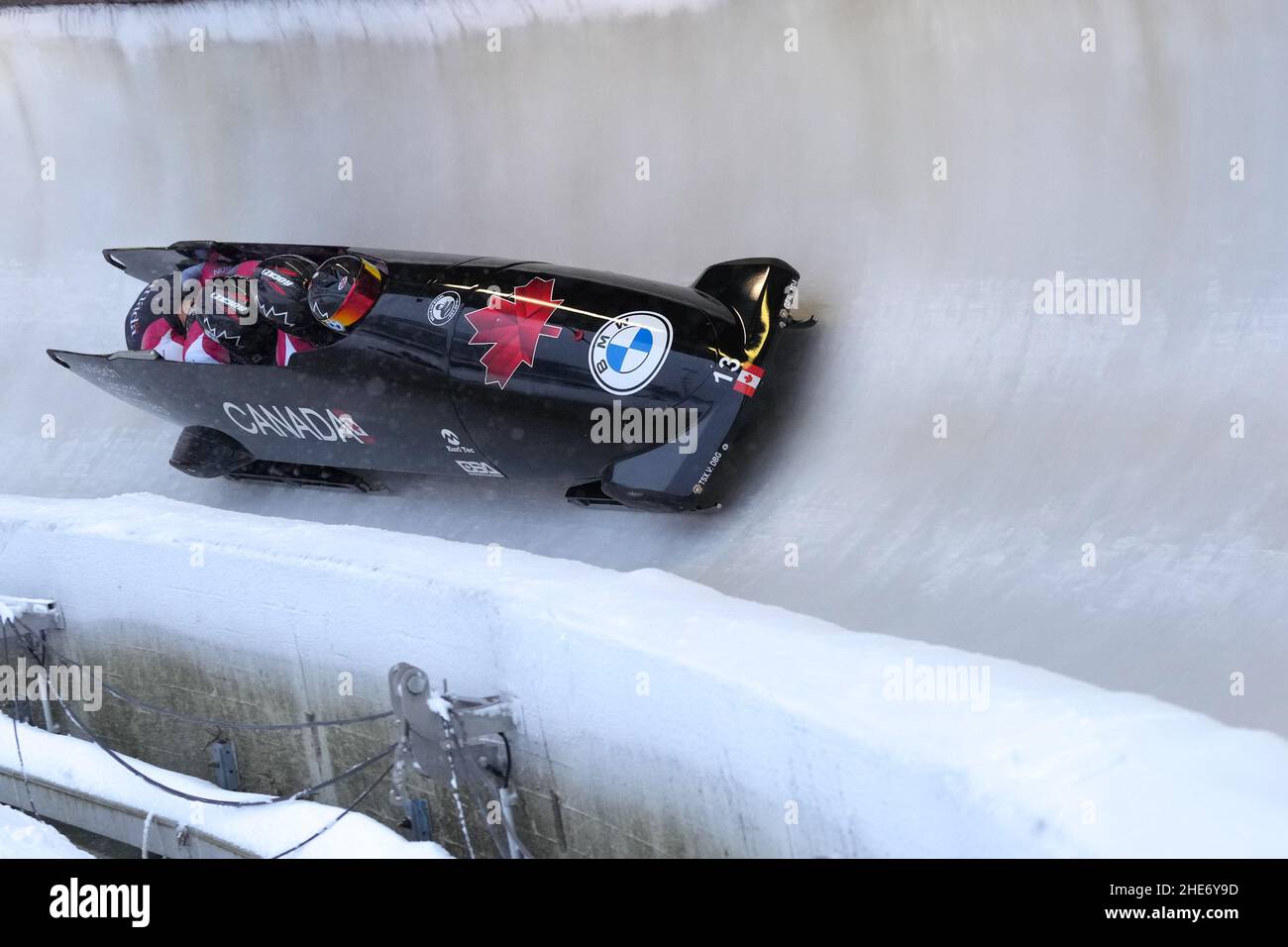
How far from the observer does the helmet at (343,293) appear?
496 cm

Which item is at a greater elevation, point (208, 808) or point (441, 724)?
point (441, 724)

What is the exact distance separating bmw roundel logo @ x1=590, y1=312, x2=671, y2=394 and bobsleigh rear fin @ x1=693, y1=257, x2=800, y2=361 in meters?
0.23

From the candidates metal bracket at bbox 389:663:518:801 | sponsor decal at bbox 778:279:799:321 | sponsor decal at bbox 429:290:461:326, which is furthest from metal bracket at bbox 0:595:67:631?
sponsor decal at bbox 778:279:799:321

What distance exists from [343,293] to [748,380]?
5.27 feet

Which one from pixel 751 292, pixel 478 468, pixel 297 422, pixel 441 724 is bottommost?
pixel 441 724

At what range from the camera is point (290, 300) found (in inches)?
200

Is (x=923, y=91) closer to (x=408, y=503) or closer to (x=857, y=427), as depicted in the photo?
(x=857, y=427)

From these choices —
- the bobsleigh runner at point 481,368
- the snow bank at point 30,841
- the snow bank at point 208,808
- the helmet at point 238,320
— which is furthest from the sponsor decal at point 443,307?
the snow bank at point 30,841

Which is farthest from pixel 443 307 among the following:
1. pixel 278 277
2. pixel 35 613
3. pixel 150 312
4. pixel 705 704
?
pixel 705 704

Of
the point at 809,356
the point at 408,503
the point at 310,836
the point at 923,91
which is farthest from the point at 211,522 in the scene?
the point at 923,91

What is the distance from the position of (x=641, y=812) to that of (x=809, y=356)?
7.21 ft

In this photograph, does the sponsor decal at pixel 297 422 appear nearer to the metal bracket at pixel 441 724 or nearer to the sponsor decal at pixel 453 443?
the sponsor decal at pixel 453 443

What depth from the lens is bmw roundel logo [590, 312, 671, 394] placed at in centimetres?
439

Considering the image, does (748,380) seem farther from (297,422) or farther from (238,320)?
(238,320)
